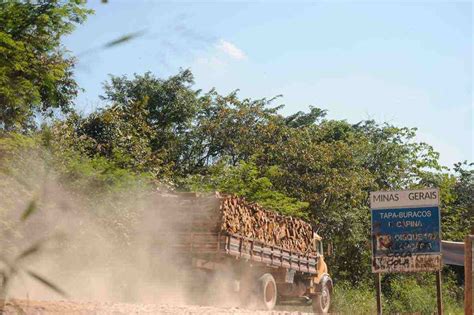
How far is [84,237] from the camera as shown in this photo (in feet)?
61.6

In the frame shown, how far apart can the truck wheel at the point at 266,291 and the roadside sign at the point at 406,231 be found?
268 inches

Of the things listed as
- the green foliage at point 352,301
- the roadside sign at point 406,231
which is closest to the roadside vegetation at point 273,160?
the green foliage at point 352,301

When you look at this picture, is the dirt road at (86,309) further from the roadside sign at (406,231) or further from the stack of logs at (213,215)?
the stack of logs at (213,215)

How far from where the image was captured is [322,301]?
23.2 metres

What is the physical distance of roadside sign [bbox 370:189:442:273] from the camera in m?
12.3

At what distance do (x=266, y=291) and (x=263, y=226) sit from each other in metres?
1.73

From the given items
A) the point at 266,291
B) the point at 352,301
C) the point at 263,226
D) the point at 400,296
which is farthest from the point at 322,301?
the point at 400,296

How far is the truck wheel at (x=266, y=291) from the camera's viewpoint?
18.9 metres

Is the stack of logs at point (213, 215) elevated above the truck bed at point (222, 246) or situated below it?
above

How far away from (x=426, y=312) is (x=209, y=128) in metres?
15.2

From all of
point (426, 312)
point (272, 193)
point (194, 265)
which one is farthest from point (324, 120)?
point (194, 265)

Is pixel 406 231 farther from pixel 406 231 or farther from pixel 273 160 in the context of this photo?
pixel 273 160

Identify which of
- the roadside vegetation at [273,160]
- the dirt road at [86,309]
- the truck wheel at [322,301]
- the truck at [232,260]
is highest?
the roadside vegetation at [273,160]

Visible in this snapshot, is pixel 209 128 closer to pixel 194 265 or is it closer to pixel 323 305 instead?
pixel 323 305
